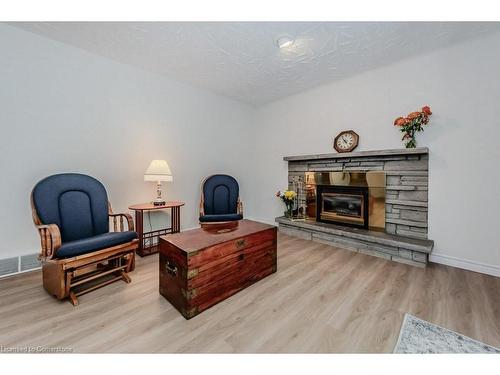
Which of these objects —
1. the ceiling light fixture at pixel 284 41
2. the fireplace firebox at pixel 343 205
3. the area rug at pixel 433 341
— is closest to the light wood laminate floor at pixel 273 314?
the area rug at pixel 433 341

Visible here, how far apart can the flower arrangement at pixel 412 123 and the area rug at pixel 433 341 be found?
2.00 m

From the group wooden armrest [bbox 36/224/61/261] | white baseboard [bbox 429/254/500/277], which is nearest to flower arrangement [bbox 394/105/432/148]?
white baseboard [bbox 429/254/500/277]

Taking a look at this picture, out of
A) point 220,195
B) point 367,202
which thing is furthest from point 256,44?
point 367,202

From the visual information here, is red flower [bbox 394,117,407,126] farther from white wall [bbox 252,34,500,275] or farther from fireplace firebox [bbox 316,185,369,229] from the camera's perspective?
fireplace firebox [bbox 316,185,369,229]

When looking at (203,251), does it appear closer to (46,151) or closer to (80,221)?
(80,221)

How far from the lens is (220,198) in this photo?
132 inches

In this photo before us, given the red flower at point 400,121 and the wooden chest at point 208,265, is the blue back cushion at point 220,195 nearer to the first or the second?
the wooden chest at point 208,265

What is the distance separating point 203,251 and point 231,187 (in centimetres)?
202

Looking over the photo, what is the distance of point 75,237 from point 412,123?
386cm

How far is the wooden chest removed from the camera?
1479 mm

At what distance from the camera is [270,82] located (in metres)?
3.25

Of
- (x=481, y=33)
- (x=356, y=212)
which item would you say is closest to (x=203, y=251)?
(x=356, y=212)

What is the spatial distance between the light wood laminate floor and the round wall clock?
1.73 meters

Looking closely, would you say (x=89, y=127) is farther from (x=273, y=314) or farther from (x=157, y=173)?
(x=273, y=314)
